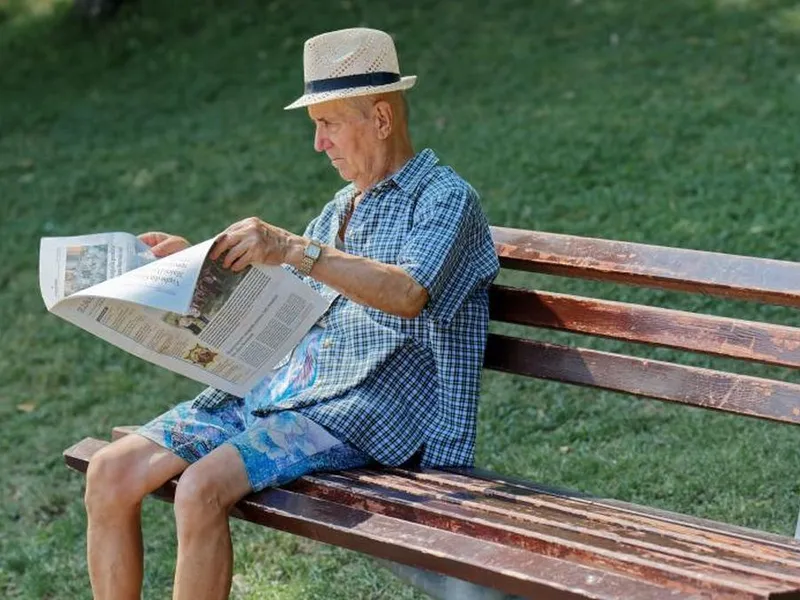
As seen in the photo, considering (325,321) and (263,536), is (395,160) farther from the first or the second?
(263,536)

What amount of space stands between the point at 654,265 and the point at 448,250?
1.73ft

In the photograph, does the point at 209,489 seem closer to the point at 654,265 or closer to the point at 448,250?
the point at 448,250

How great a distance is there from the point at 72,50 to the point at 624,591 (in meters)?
7.72

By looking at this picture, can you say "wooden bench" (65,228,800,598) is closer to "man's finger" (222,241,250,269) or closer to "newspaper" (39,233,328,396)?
"newspaper" (39,233,328,396)

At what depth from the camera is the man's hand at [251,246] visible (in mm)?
2924

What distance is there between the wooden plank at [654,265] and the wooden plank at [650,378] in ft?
0.62

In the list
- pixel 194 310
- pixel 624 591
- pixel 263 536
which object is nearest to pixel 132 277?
pixel 194 310

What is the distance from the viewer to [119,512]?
3.08m

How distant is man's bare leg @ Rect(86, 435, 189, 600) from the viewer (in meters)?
3.08

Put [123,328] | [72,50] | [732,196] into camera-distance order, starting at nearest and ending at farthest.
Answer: [123,328]
[732,196]
[72,50]

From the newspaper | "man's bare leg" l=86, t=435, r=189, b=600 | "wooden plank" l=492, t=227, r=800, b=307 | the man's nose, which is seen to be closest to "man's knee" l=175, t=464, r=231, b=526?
"man's bare leg" l=86, t=435, r=189, b=600

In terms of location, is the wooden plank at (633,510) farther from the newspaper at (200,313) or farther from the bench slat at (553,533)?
the newspaper at (200,313)

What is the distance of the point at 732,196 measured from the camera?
5.77m

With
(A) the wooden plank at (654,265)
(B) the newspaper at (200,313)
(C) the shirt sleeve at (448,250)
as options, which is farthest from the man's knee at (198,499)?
(A) the wooden plank at (654,265)
